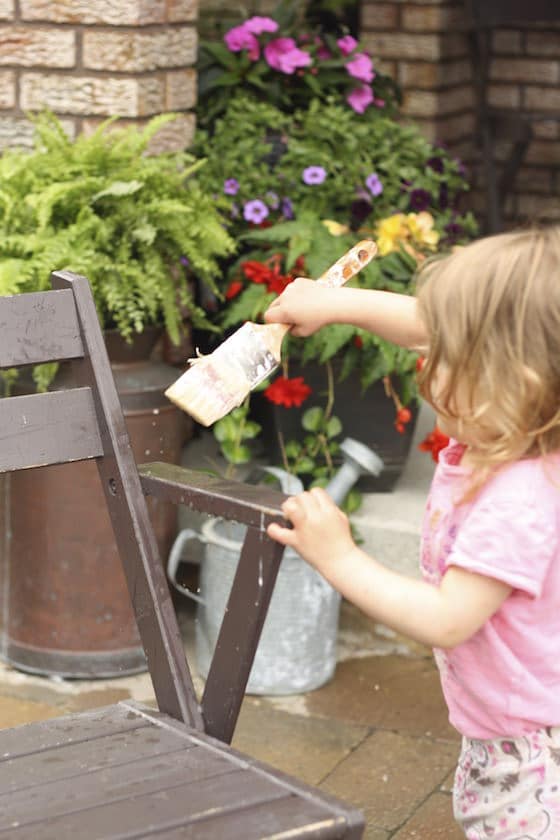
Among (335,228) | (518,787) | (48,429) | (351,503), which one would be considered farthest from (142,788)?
(335,228)

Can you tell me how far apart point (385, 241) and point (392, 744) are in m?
1.25

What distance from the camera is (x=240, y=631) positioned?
2.01 meters

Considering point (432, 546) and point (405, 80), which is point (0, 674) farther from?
point (405, 80)

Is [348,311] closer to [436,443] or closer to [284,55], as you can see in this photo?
[436,443]

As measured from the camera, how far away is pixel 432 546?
1.85 meters

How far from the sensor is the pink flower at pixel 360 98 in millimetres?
4168

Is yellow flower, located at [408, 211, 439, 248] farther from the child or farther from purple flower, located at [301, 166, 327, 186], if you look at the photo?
the child

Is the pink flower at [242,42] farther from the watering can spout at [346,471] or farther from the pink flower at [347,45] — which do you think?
the watering can spout at [346,471]

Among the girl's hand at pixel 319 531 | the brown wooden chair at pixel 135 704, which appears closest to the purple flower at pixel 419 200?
the brown wooden chair at pixel 135 704

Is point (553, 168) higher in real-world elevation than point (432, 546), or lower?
lower

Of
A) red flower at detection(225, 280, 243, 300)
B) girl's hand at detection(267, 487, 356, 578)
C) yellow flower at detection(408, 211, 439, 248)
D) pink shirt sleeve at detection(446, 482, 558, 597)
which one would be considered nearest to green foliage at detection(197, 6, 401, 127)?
yellow flower at detection(408, 211, 439, 248)

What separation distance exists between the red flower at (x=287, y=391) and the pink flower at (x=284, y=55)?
108cm

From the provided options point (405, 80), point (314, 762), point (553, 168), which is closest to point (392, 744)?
point (314, 762)

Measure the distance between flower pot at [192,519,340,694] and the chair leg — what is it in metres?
1.25
